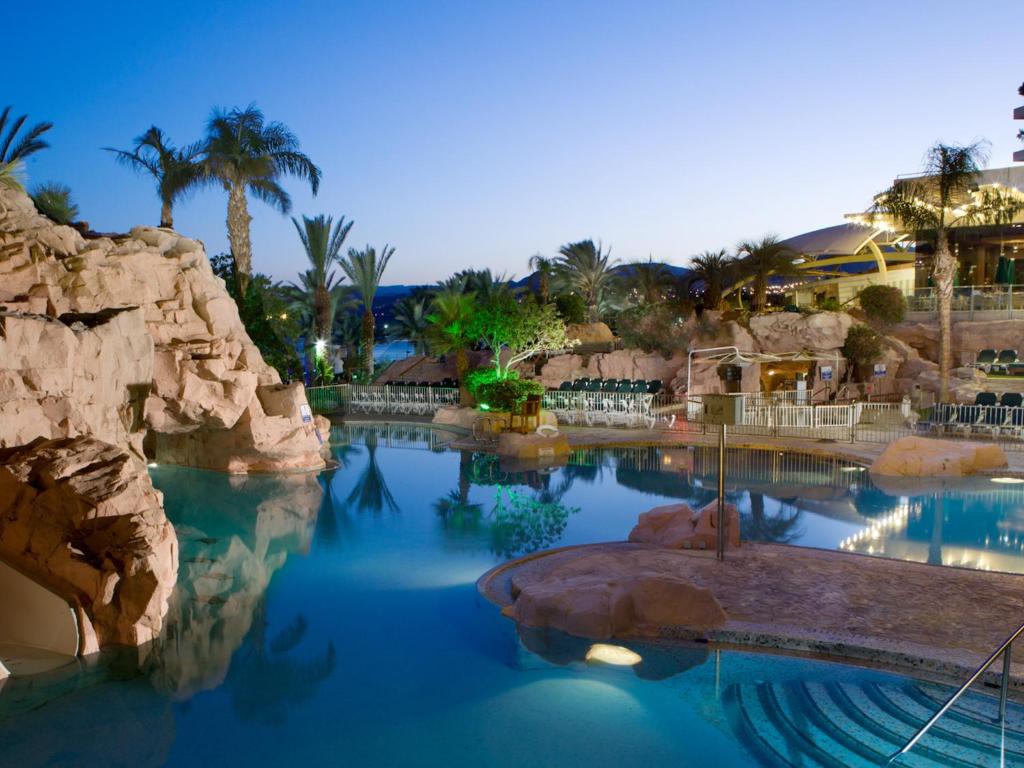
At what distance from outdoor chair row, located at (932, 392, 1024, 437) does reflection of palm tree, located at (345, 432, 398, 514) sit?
47.0ft

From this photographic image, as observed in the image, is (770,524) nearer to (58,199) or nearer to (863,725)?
(863,725)

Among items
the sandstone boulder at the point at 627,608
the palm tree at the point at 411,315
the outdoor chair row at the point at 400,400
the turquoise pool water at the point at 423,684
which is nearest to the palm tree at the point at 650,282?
the outdoor chair row at the point at 400,400

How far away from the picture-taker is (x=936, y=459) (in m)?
16.1

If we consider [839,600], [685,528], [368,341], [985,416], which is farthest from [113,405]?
[368,341]

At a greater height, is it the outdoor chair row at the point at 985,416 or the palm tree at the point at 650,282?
the palm tree at the point at 650,282

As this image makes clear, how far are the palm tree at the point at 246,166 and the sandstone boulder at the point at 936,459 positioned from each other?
1855cm

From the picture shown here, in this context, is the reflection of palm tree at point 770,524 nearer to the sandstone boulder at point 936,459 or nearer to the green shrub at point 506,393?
the sandstone boulder at point 936,459

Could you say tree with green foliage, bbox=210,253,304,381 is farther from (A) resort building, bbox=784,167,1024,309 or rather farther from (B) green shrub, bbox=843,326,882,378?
(A) resort building, bbox=784,167,1024,309

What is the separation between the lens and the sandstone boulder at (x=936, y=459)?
16.0 metres

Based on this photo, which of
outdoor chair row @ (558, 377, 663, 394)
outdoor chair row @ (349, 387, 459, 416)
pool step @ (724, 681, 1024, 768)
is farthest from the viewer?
outdoor chair row @ (349, 387, 459, 416)

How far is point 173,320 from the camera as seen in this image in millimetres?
15375

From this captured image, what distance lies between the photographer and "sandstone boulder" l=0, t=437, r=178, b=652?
7.91 m

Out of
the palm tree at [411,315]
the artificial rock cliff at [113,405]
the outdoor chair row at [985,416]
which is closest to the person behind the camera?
the artificial rock cliff at [113,405]

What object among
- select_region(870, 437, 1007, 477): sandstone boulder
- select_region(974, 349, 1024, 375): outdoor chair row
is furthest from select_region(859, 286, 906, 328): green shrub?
select_region(870, 437, 1007, 477): sandstone boulder
